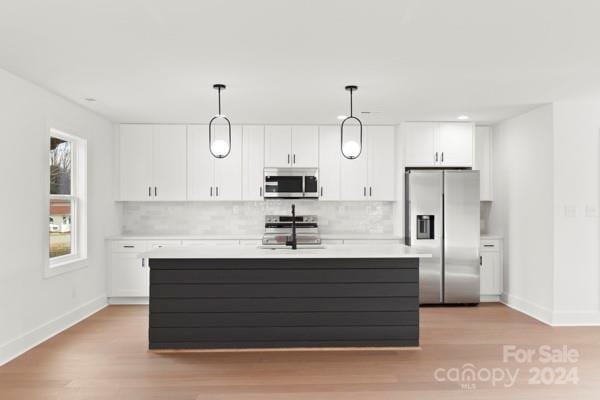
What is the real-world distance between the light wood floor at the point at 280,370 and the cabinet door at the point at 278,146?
281 centimetres

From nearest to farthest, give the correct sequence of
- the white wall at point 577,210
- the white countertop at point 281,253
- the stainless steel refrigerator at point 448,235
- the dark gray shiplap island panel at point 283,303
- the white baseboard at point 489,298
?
the white countertop at point 281,253 → the dark gray shiplap island panel at point 283,303 → the white wall at point 577,210 → the stainless steel refrigerator at point 448,235 → the white baseboard at point 489,298

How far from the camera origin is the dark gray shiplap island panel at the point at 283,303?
4.24 meters

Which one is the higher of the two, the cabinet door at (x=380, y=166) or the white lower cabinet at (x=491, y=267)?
the cabinet door at (x=380, y=166)

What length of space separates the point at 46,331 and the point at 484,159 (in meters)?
5.68

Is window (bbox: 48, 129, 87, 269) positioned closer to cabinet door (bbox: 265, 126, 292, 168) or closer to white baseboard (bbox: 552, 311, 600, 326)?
cabinet door (bbox: 265, 126, 292, 168)

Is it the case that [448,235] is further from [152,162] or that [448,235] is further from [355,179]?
[152,162]

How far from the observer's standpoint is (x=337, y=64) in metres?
3.77

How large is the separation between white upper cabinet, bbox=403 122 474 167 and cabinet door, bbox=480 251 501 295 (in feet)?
4.06

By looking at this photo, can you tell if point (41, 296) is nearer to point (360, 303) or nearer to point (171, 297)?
point (171, 297)

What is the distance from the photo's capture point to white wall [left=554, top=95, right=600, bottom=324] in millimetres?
5168

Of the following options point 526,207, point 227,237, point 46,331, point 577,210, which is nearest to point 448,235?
point 526,207

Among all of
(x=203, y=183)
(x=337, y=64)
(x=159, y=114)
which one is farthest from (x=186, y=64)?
(x=203, y=183)

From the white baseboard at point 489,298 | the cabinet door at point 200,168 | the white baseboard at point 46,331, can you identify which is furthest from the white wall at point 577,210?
the white baseboard at point 46,331

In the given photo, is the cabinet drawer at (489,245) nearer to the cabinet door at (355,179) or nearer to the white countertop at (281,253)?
the cabinet door at (355,179)
